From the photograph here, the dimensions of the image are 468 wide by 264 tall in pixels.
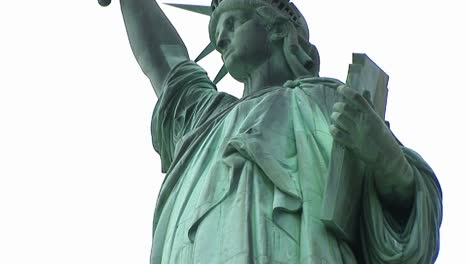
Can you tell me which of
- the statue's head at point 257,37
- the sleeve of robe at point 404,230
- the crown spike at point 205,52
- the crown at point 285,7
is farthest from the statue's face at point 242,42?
the sleeve of robe at point 404,230

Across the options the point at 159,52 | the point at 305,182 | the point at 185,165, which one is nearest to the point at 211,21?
the point at 159,52

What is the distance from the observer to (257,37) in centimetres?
1442

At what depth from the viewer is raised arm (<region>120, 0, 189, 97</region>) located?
15.3 meters

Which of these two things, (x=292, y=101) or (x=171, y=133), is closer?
(x=292, y=101)

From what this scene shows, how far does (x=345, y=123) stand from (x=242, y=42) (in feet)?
7.96

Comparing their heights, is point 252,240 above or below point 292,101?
below

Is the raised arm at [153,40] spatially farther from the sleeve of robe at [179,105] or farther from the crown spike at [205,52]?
the sleeve of robe at [179,105]

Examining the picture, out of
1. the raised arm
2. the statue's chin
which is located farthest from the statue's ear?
the raised arm

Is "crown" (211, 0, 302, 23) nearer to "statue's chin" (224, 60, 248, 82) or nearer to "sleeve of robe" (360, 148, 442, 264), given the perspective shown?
Answer: "statue's chin" (224, 60, 248, 82)

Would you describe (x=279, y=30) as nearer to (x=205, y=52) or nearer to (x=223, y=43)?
(x=223, y=43)

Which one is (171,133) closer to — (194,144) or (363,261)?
(194,144)

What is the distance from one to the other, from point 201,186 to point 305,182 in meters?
0.88

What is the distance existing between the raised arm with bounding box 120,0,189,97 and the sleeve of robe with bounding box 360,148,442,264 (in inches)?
128

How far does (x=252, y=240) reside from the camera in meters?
12.0
